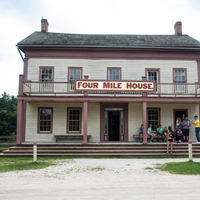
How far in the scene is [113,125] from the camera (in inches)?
653

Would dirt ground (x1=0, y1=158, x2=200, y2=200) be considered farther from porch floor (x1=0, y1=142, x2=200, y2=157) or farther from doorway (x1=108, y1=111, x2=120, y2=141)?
doorway (x1=108, y1=111, x2=120, y2=141)

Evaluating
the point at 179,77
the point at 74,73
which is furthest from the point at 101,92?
the point at 179,77

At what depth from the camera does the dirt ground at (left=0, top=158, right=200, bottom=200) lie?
19.0 feet

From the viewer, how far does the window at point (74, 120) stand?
1603 centimetres

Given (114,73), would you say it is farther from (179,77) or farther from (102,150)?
(102,150)

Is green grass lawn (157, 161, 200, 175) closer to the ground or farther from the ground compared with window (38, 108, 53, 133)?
closer to the ground

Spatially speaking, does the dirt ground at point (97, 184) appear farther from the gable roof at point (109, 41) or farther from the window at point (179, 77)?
the gable roof at point (109, 41)

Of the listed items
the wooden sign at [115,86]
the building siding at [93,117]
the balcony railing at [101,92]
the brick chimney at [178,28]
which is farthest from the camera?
the brick chimney at [178,28]

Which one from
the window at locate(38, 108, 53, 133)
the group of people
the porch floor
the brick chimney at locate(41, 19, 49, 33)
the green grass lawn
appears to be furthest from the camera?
the brick chimney at locate(41, 19, 49, 33)

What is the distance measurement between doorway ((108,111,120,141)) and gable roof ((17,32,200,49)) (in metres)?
4.87

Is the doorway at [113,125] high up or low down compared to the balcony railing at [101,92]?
down

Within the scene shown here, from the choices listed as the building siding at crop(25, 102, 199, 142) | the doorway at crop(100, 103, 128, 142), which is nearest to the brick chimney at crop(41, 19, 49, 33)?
the building siding at crop(25, 102, 199, 142)

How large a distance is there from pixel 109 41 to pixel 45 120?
24.1ft

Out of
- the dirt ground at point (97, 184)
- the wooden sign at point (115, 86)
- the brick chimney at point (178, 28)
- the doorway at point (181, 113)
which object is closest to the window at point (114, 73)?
the wooden sign at point (115, 86)
